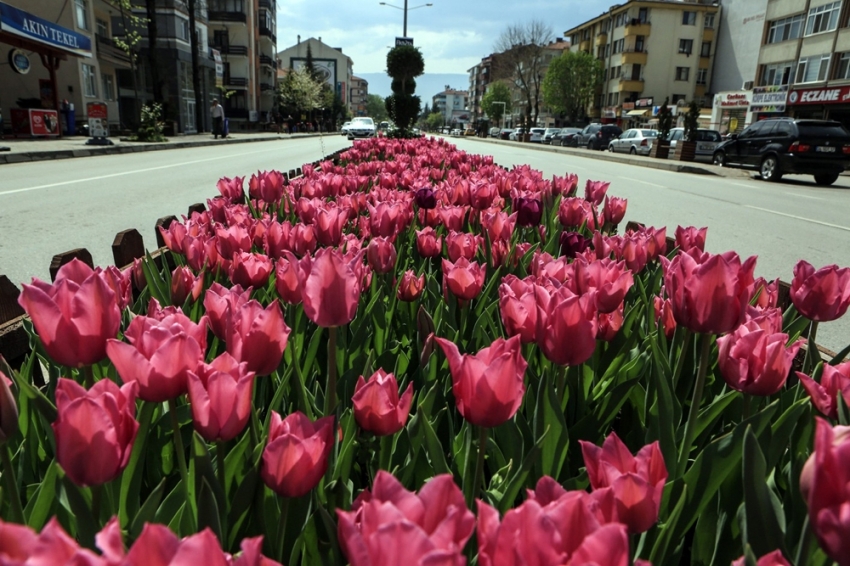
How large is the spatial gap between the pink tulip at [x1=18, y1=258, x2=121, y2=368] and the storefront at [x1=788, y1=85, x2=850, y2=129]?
39.8 m

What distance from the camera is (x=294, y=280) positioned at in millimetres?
1415

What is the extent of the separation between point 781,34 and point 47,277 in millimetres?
46939

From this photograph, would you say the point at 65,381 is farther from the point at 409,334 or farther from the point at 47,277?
the point at 47,277

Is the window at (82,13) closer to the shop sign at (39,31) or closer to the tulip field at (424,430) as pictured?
the shop sign at (39,31)

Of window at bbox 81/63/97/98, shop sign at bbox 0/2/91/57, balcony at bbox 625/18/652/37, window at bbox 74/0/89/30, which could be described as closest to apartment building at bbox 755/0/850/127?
balcony at bbox 625/18/652/37

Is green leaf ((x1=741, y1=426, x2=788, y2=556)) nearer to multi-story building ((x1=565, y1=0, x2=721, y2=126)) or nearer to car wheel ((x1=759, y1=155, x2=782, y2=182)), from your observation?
car wheel ((x1=759, y1=155, x2=782, y2=182))

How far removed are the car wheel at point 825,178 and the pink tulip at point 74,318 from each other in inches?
767

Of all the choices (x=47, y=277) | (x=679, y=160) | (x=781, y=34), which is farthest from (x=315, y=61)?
(x=47, y=277)

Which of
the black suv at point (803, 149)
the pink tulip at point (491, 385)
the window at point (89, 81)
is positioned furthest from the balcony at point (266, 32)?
the pink tulip at point (491, 385)

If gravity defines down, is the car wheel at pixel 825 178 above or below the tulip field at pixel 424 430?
below

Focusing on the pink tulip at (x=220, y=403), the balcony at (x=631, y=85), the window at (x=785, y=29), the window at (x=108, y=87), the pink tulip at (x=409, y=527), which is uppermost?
the window at (x=785, y=29)

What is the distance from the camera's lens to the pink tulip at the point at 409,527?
1.59 feet

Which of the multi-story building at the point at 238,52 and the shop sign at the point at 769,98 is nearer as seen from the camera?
the shop sign at the point at 769,98

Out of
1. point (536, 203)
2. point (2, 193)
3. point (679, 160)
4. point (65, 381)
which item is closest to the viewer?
point (65, 381)
